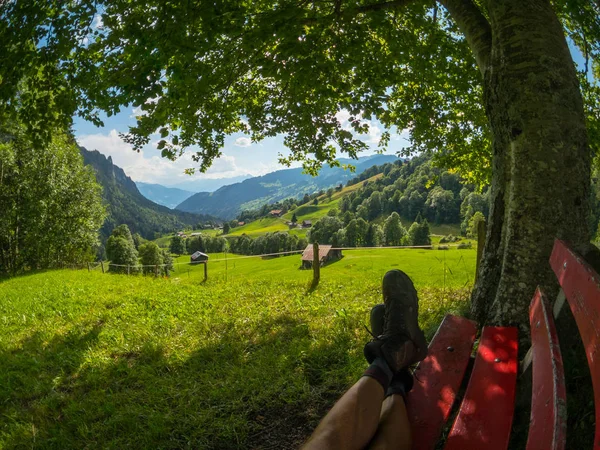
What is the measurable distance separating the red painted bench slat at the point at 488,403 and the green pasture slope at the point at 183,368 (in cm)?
172

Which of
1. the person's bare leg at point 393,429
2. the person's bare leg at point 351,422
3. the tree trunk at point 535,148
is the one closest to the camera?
the person's bare leg at point 351,422

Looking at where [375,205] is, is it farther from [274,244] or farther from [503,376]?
[503,376]

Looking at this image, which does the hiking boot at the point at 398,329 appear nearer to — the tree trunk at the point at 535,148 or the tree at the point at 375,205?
the tree trunk at the point at 535,148

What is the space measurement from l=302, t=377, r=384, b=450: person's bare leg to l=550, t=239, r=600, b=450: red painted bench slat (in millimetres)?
1100

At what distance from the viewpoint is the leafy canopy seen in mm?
4098

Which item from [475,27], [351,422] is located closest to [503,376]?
[351,422]

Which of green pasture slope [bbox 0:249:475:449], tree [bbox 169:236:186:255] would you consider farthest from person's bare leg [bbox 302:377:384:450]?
tree [bbox 169:236:186:255]

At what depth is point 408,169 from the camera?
16525 cm

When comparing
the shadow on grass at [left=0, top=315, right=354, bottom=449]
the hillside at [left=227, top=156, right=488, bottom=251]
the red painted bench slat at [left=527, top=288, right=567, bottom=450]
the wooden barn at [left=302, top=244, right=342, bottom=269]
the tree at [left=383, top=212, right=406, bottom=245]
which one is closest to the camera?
the red painted bench slat at [left=527, top=288, right=567, bottom=450]

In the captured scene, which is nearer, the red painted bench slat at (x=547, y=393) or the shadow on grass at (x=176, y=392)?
the red painted bench slat at (x=547, y=393)

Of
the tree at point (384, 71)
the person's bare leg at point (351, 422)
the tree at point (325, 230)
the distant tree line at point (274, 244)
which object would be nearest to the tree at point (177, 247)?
the distant tree line at point (274, 244)

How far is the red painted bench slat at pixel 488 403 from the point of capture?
180cm

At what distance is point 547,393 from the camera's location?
4.77 feet

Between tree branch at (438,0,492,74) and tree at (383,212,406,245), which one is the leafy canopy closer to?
tree branch at (438,0,492,74)
